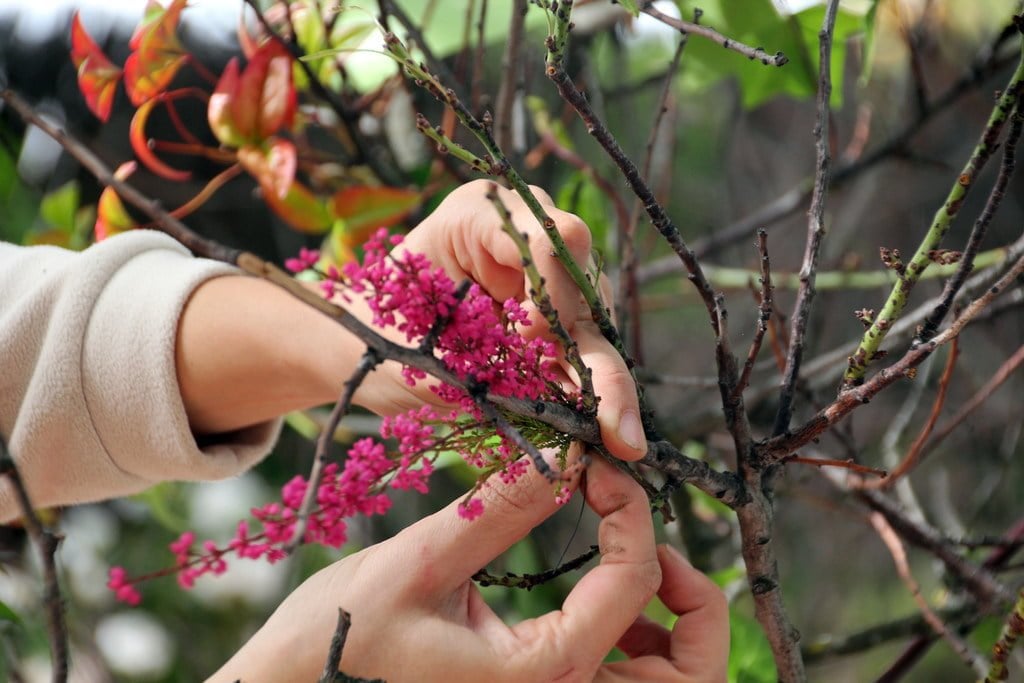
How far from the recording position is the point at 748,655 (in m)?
0.52

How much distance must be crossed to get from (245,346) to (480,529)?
0.69 ft

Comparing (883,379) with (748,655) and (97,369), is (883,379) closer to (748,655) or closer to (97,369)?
(748,655)

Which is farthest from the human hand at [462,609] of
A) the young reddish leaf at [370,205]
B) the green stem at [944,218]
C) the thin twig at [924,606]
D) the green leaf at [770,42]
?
the green leaf at [770,42]

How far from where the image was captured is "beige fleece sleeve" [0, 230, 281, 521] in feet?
1.62

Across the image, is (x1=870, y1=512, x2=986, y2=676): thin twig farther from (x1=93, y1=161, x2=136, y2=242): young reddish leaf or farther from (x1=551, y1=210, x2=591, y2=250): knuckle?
(x1=93, y1=161, x2=136, y2=242): young reddish leaf

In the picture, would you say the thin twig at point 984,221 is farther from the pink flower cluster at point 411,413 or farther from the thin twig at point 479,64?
the thin twig at point 479,64

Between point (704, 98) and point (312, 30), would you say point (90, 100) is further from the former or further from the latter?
point (704, 98)

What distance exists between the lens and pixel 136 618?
1062mm

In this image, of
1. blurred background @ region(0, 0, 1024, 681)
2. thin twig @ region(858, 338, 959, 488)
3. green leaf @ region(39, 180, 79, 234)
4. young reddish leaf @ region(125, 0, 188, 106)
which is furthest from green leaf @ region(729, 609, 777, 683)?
green leaf @ region(39, 180, 79, 234)

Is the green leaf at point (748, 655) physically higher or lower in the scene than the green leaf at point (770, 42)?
lower

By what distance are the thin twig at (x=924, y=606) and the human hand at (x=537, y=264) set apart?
0.25 m

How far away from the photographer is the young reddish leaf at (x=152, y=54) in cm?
51

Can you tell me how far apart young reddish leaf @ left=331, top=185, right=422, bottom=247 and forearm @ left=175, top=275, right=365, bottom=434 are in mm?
128

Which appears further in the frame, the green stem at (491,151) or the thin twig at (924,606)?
the thin twig at (924,606)
